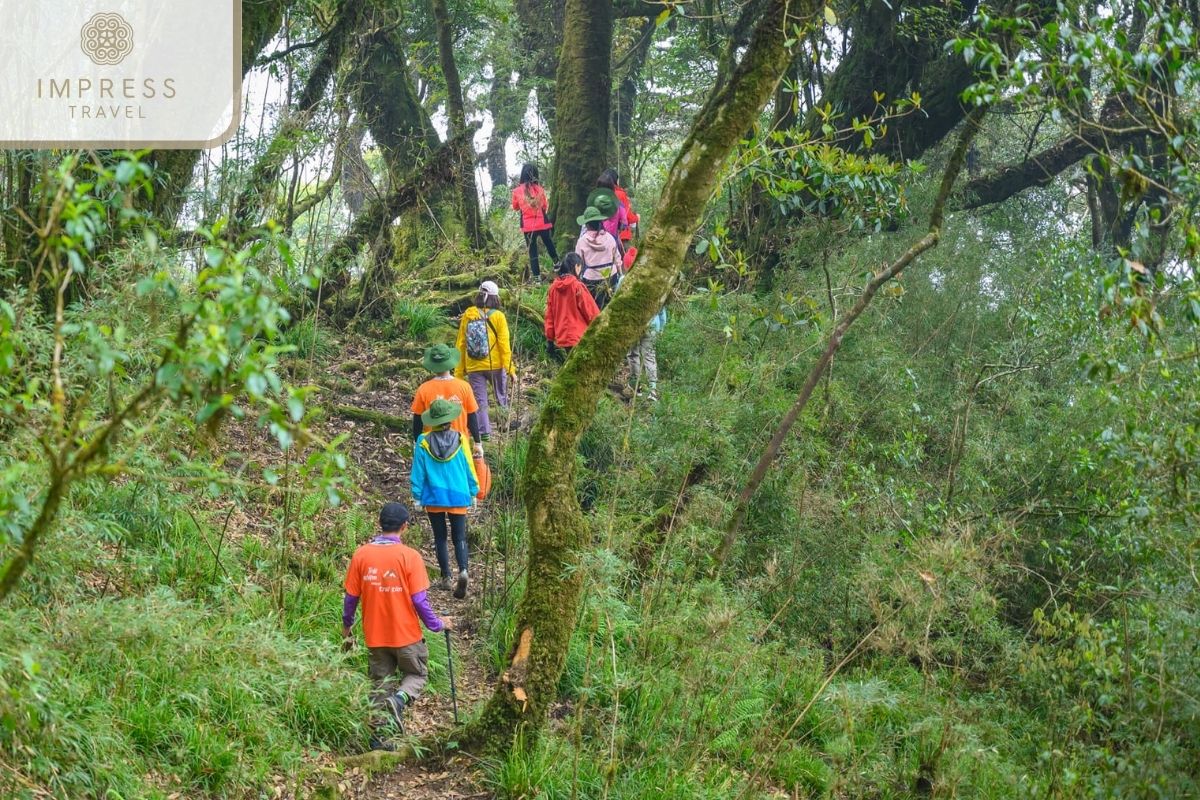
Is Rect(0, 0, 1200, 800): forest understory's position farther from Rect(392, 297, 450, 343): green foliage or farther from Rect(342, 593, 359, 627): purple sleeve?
Rect(342, 593, 359, 627): purple sleeve

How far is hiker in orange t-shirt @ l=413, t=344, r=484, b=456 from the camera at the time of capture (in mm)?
8977

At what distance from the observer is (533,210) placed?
15469 millimetres

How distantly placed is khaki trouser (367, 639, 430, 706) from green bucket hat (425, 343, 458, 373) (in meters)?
2.82

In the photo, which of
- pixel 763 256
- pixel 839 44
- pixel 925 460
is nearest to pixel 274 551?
pixel 925 460

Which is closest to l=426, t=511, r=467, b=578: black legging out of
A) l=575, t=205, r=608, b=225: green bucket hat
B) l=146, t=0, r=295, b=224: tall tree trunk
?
l=146, t=0, r=295, b=224: tall tree trunk

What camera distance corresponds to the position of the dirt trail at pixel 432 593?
20.8 ft

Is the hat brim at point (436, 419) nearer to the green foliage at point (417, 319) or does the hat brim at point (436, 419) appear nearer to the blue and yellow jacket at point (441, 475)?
the blue and yellow jacket at point (441, 475)

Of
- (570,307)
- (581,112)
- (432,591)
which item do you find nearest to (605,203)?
(570,307)

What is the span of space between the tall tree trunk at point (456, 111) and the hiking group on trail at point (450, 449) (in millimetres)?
1089

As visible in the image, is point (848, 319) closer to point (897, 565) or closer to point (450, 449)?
point (897, 565)

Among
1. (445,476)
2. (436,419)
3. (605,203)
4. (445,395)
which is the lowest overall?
(445,476)

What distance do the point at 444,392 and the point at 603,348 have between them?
258 centimetres

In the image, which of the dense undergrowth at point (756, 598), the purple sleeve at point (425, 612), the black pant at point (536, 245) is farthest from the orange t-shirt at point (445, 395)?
the black pant at point (536, 245)

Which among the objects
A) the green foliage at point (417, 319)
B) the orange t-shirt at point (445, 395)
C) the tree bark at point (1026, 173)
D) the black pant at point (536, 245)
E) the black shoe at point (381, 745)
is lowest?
the black shoe at point (381, 745)
